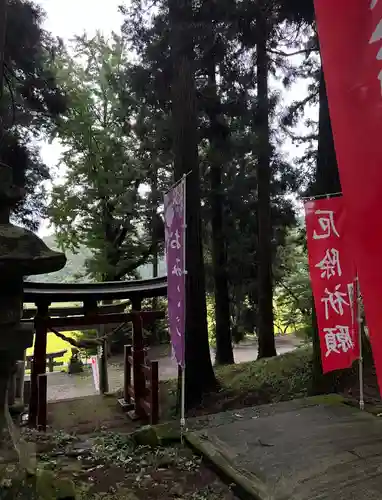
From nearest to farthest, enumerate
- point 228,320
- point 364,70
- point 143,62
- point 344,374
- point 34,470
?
point 364,70, point 34,470, point 344,374, point 143,62, point 228,320

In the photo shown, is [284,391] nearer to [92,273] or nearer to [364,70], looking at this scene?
[364,70]

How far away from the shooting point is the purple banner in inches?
163

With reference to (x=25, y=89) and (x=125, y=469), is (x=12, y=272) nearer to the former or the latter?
(x=125, y=469)

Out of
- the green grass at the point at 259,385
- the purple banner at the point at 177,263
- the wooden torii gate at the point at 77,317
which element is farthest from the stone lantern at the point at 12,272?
the green grass at the point at 259,385

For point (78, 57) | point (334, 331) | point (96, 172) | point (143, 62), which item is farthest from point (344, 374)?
point (78, 57)

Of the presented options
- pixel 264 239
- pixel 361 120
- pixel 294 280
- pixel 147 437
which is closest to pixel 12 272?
pixel 361 120

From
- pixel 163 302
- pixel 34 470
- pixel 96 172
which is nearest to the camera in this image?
pixel 34 470

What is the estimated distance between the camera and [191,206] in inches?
267

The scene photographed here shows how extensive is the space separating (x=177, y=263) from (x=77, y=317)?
3.88 m

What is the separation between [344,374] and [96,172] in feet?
35.6

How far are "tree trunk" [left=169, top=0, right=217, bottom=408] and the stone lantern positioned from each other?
4.47 m

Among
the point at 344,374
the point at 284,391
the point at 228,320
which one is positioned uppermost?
the point at 228,320

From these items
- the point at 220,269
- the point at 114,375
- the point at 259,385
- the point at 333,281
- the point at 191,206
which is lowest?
the point at 114,375

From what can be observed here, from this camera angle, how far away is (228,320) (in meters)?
10.6
